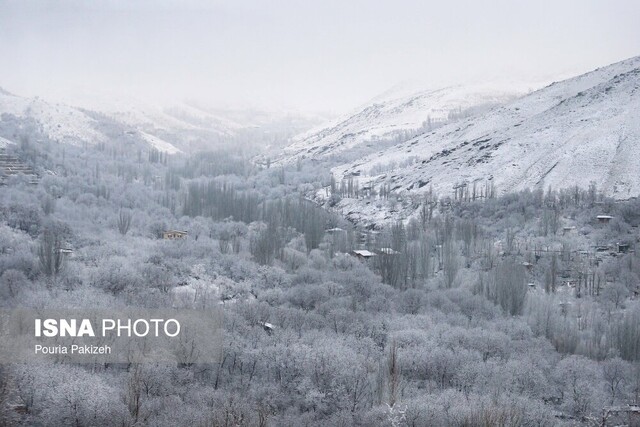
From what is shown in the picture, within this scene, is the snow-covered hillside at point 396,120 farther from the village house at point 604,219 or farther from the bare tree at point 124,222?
the village house at point 604,219

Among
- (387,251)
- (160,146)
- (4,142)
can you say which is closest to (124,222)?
(387,251)

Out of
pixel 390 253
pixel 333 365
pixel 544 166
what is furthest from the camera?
pixel 544 166

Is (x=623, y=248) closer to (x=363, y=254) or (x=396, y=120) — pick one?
(x=363, y=254)

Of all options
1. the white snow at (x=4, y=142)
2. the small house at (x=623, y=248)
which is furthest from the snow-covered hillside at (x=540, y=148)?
the white snow at (x=4, y=142)

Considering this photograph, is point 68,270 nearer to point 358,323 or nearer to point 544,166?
point 358,323

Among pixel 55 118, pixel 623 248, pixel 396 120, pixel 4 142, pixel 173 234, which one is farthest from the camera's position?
pixel 396 120

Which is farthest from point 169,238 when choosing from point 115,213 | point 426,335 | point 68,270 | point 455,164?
point 455,164

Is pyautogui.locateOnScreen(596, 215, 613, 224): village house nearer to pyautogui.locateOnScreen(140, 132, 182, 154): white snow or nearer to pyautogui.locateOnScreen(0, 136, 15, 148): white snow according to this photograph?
pyautogui.locateOnScreen(0, 136, 15, 148): white snow
